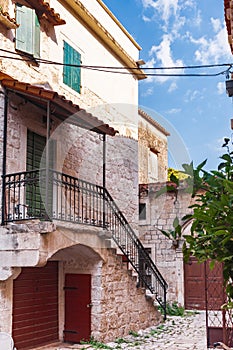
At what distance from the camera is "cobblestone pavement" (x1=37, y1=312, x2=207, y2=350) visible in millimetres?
8859

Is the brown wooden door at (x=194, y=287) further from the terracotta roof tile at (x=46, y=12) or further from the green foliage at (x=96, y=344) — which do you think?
the terracotta roof tile at (x=46, y=12)

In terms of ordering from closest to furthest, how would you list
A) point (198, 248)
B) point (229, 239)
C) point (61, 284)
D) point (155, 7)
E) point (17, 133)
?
1. point (229, 239)
2. point (198, 248)
3. point (17, 133)
4. point (61, 284)
5. point (155, 7)

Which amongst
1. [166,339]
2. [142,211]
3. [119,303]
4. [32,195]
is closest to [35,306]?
[119,303]

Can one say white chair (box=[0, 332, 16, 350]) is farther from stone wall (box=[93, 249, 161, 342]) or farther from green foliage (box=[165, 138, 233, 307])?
green foliage (box=[165, 138, 233, 307])

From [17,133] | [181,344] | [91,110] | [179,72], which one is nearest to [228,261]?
[17,133]

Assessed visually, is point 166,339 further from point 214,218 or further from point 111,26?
point 111,26

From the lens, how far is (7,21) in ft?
27.9

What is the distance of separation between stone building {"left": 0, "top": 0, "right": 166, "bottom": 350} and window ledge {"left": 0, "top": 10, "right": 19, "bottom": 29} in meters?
0.02

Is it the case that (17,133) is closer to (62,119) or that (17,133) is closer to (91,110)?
(62,119)

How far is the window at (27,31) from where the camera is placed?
29.2ft

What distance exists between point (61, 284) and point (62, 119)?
363 centimetres

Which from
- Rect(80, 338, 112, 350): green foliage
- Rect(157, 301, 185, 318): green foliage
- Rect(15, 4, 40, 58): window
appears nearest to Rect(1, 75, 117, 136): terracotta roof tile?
Rect(15, 4, 40, 58): window

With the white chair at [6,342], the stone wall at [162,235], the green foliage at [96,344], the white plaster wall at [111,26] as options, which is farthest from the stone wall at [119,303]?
the white plaster wall at [111,26]

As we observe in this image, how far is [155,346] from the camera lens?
9.05 metres
